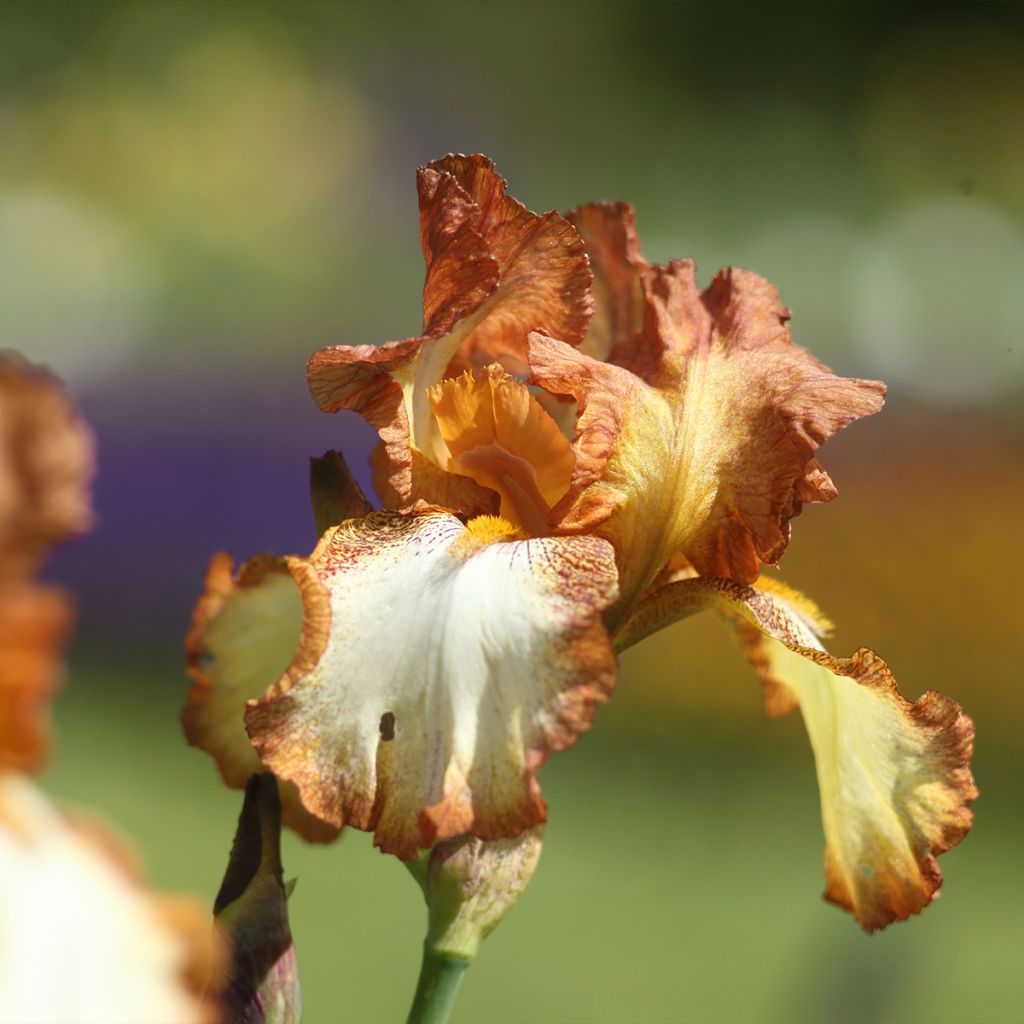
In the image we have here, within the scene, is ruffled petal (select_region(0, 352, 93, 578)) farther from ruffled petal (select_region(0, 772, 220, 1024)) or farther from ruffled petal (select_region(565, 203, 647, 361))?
ruffled petal (select_region(565, 203, 647, 361))

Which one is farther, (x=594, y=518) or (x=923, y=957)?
(x=923, y=957)

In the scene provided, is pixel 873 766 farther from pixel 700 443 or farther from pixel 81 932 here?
pixel 81 932

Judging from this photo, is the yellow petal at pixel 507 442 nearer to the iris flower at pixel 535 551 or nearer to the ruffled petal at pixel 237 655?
the iris flower at pixel 535 551

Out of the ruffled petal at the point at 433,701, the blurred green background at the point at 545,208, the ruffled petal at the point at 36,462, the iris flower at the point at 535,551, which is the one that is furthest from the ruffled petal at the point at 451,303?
the blurred green background at the point at 545,208

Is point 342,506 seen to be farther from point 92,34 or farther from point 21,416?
point 92,34

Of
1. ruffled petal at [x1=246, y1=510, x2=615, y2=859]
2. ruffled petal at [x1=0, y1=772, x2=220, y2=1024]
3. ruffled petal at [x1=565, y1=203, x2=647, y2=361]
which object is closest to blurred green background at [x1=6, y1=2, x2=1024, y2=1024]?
ruffled petal at [x1=565, y1=203, x2=647, y2=361]

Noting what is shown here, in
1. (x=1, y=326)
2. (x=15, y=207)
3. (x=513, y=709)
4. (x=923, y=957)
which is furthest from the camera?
(x=15, y=207)

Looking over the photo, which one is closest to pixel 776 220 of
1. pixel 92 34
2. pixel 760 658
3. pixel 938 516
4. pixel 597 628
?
pixel 938 516
